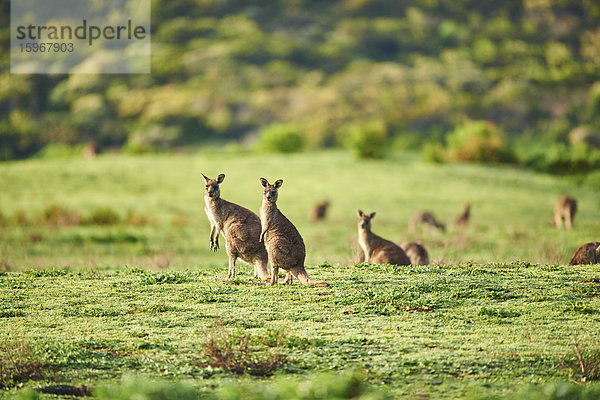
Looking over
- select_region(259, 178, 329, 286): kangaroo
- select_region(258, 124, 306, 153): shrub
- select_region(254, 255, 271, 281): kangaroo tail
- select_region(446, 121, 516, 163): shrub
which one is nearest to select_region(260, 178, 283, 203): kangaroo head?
select_region(259, 178, 329, 286): kangaroo

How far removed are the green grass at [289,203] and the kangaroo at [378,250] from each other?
0.88 metres

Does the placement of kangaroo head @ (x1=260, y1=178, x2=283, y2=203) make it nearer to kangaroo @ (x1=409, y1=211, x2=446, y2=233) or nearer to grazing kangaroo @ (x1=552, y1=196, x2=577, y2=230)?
kangaroo @ (x1=409, y1=211, x2=446, y2=233)

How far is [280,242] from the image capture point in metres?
12.1

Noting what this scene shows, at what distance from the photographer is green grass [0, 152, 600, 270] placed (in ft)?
78.1

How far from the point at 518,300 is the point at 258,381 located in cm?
492

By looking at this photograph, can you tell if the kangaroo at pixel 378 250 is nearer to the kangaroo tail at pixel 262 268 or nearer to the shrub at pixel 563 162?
the kangaroo tail at pixel 262 268

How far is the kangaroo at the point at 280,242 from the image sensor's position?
12070 millimetres

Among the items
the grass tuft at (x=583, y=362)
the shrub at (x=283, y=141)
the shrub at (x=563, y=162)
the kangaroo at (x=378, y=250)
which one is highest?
the shrub at (x=283, y=141)

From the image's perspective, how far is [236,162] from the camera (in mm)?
44469

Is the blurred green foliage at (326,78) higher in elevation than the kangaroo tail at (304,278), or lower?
higher

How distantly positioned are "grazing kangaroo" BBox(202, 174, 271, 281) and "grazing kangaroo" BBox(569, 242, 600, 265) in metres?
6.39

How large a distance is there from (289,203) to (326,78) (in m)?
46.6

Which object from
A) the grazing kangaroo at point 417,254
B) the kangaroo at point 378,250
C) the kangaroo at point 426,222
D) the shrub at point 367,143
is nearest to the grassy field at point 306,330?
the grazing kangaroo at point 417,254

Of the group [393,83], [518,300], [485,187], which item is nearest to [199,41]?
[393,83]
